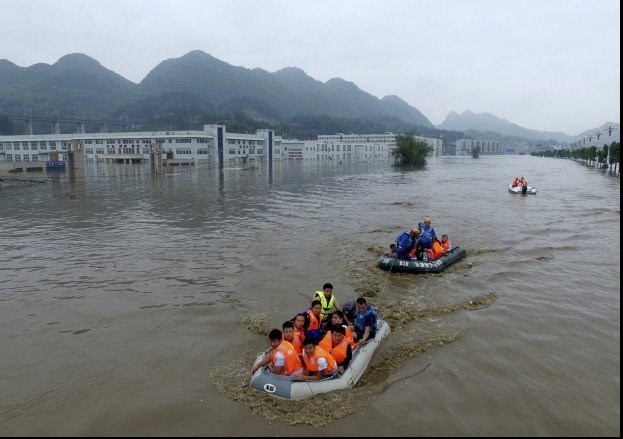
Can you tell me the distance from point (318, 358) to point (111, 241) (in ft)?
50.7

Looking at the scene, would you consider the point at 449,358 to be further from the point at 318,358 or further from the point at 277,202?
the point at 277,202

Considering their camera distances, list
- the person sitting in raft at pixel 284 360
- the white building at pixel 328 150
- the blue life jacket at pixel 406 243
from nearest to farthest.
Result: the person sitting in raft at pixel 284 360, the blue life jacket at pixel 406 243, the white building at pixel 328 150

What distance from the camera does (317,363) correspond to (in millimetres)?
7988

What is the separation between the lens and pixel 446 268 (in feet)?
51.1

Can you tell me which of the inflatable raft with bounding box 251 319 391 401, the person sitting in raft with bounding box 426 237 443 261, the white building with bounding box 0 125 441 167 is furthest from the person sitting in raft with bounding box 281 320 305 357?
the white building with bounding box 0 125 441 167

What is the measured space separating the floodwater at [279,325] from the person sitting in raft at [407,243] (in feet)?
3.87

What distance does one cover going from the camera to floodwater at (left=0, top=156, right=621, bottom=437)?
7.41 metres

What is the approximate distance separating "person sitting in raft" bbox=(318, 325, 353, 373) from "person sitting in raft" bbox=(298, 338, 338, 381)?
27cm

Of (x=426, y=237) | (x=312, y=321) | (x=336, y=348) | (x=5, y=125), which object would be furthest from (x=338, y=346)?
(x=5, y=125)

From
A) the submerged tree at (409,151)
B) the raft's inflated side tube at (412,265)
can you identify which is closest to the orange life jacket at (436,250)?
the raft's inflated side tube at (412,265)

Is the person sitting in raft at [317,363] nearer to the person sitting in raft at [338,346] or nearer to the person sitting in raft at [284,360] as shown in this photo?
the person sitting in raft at [284,360]

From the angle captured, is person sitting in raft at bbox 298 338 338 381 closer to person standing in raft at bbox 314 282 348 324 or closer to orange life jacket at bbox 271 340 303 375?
orange life jacket at bbox 271 340 303 375

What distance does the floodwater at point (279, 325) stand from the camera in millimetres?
7406

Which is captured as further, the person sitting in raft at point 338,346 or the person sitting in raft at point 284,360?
the person sitting in raft at point 338,346
